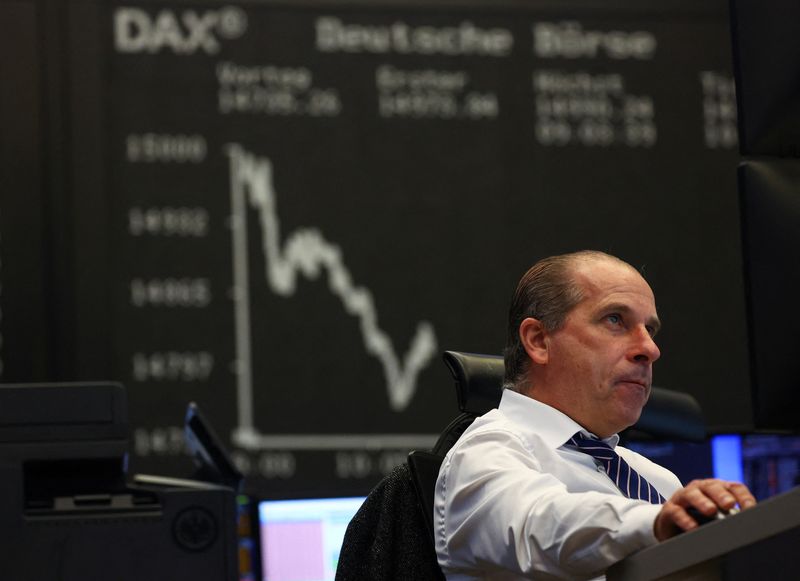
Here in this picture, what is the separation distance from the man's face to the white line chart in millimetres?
2085

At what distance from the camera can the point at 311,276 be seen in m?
3.88

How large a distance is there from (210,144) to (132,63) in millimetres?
305

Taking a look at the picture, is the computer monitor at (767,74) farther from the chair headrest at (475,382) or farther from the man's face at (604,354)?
the chair headrest at (475,382)

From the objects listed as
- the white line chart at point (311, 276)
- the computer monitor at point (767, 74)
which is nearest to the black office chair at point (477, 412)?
the computer monitor at point (767, 74)

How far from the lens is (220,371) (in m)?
3.78

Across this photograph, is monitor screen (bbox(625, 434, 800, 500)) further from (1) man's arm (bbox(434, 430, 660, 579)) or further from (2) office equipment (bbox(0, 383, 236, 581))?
(1) man's arm (bbox(434, 430, 660, 579))

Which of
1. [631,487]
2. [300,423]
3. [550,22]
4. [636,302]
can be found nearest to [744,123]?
[636,302]

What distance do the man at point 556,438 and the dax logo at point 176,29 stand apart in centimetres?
227

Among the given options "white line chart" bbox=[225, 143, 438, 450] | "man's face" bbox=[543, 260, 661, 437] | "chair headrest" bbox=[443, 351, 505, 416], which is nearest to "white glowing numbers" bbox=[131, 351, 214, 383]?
"white line chart" bbox=[225, 143, 438, 450]

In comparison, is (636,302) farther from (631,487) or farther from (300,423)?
(300,423)

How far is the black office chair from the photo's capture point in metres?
1.78

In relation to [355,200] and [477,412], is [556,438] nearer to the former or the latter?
[477,412]

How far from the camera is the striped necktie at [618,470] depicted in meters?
1.74

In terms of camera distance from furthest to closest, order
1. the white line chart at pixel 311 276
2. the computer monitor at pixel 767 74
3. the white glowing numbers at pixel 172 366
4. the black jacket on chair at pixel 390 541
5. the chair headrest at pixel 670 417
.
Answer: the white line chart at pixel 311 276 < the white glowing numbers at pixel 172 366 < the chair headrest at pixel 670 417 < the black jacket on chair at pixel 390 541 < the computer monitor at pixel 767 74
